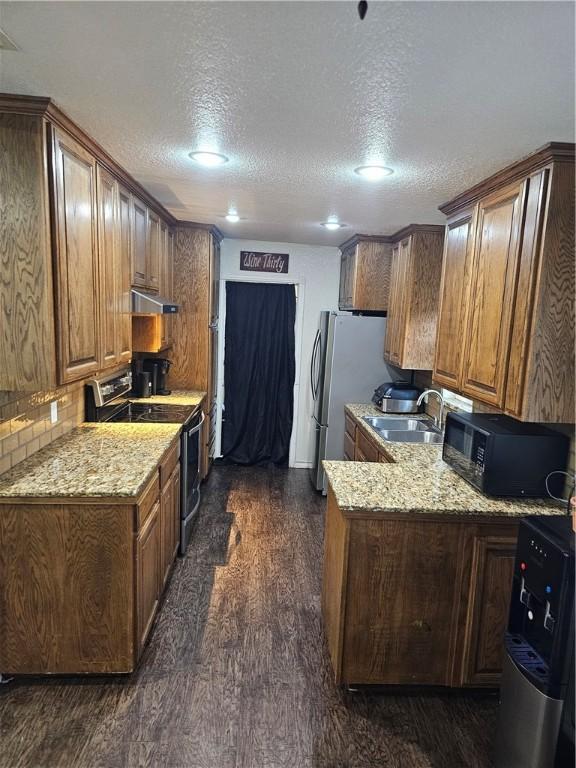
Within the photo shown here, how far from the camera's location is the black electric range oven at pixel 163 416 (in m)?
3.08

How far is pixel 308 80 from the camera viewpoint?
4.67 ft

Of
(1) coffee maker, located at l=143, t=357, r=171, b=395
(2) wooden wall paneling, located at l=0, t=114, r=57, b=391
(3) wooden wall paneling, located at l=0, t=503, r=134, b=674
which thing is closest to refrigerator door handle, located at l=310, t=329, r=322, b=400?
(1) coffee maker, located at l=143, t=357, r=171, b=395

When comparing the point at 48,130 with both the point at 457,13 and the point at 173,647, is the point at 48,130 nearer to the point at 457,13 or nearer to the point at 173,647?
the point at 457,13

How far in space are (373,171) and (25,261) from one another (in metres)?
1.60

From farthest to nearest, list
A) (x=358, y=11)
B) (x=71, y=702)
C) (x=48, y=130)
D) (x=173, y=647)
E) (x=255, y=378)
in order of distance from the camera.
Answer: (x=255, y=378), (x=173, y=647), (x=71, y=702), (x=48, y=130), (x=358, y=11)

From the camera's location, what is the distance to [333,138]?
6.15ft

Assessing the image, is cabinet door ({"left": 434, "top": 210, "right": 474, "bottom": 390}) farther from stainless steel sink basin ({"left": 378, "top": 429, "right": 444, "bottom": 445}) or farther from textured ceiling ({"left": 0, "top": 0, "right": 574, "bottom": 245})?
stainless steel sink basin ({"left": 378, "top": 429, "right": 444, "bottom": 445})

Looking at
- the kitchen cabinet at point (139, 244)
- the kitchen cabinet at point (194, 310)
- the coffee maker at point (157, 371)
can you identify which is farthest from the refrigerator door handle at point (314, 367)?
the kitchen cabinet at point (139, 244)

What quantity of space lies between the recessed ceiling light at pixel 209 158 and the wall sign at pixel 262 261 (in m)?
2.63

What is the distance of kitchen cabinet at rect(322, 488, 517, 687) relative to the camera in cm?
202

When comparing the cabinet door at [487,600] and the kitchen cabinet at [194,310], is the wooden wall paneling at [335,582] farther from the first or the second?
the kitchen cabinet at [194,310]

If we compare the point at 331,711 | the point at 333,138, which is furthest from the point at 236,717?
the point at 333,138

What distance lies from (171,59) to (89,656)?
92.5 inches

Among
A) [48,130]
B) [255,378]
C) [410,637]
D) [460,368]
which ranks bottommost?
[410,637]
